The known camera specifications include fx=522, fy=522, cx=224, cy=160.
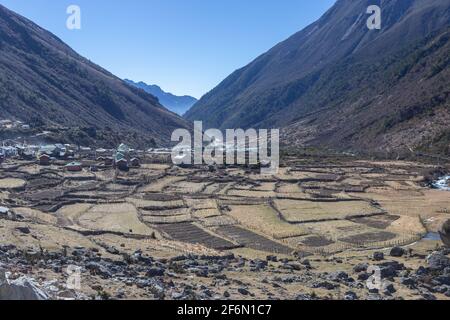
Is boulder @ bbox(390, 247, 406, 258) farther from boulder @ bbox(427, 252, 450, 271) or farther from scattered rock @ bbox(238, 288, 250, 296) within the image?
scattered rock @ bbox(238, 288, 250, 296)

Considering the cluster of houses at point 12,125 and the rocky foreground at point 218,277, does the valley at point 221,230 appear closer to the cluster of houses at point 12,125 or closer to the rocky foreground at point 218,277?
the rocky foreground at point 218,277

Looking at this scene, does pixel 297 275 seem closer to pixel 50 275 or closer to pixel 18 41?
pixel 50 275

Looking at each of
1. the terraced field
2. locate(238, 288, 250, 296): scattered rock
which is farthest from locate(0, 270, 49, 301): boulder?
the terraced field

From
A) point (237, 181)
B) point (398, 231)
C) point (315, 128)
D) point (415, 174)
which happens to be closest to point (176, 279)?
point (398, 231)

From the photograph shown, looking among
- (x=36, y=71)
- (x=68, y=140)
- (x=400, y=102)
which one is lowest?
(x=68, y=140)

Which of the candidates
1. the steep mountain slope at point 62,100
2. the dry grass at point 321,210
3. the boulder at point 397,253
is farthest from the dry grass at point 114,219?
the steep mountain slope at point 62,100

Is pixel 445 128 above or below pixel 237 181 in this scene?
above

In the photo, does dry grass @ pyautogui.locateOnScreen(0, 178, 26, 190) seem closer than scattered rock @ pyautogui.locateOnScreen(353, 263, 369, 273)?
No
